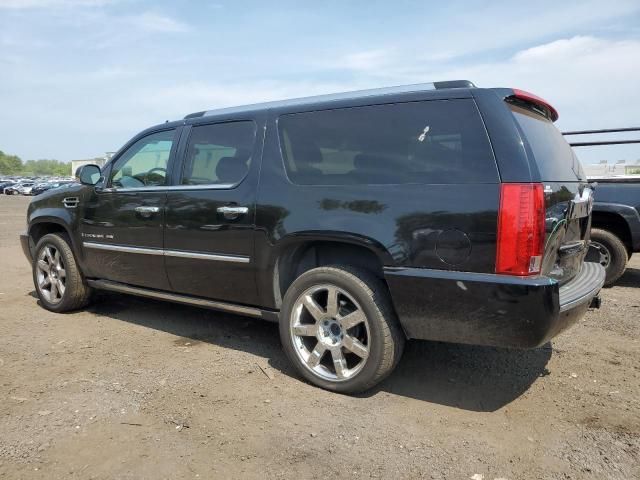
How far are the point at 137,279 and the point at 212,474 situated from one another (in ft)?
8.25

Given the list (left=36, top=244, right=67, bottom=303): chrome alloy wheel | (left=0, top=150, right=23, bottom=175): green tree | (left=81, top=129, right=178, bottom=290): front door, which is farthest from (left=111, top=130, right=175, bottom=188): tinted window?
(left=0, top=150, right=23, bottom=175): green tree

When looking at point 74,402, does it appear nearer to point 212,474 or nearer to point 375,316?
point 212,474

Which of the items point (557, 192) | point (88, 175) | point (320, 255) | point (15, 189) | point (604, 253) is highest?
point (88, 175)

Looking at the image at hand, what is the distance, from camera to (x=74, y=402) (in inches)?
126

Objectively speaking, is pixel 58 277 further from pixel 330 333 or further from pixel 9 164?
pixel 9 164

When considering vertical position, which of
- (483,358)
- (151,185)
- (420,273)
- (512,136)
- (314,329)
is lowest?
(483,358)

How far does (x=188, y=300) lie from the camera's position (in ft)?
13.8

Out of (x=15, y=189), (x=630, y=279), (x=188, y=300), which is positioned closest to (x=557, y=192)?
(x=188, y=300)

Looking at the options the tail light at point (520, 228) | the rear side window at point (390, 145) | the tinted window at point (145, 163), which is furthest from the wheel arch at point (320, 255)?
the tinted window at point (145, 163)

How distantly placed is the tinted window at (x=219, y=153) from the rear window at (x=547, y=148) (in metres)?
1.86

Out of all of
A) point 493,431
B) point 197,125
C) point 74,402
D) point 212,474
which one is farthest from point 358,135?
point 74,402

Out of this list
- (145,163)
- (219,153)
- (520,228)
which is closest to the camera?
(520,228)

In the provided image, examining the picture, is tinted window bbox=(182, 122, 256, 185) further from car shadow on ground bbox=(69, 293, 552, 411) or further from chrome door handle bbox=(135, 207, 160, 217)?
car shadow on ground bbox=(69, 293, 552, 411)

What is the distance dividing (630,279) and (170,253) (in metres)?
6.15
